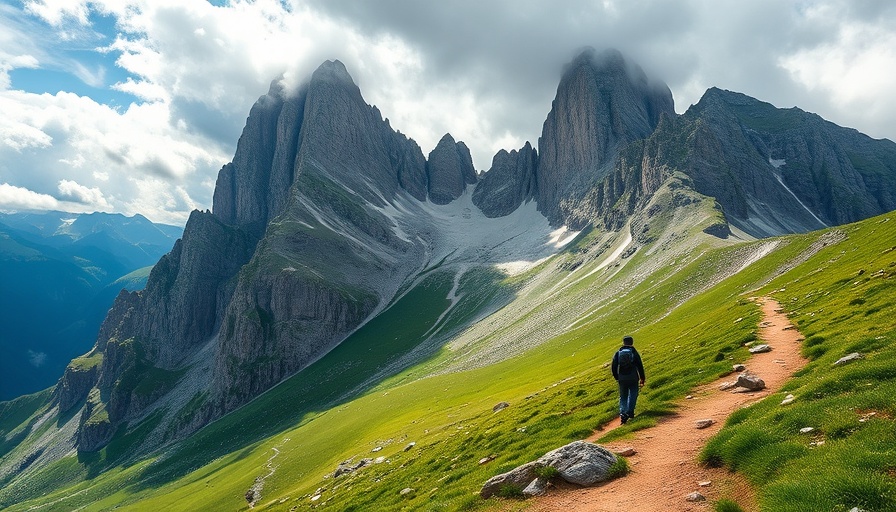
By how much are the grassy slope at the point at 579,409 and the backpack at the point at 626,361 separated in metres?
Result: 2.05

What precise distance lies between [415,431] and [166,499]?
2915 inches

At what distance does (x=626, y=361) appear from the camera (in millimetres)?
20375

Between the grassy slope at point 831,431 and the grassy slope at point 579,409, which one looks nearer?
the grassy slope at point 831,431

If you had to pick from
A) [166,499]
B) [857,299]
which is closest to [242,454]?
[166,499]

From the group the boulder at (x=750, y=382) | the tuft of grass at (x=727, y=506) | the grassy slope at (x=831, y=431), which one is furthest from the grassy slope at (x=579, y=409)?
the boulder at (x=750, y=382)

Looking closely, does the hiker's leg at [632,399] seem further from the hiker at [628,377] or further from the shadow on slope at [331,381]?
the shadow on slope at [331,381]

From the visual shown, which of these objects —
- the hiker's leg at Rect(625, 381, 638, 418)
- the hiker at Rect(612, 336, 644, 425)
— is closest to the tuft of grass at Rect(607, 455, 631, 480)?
the hiker at Rect(612, 336, 644, 425)

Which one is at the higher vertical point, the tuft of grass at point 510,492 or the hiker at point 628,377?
the hiker at point 628,377

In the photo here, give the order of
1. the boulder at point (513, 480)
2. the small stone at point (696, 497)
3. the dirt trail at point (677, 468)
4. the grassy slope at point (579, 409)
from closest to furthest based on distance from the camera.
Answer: the small stone at point (696, 497), the dirt trail at point (677, 468), the grassy slope at point (579, 409), the boulder at point (513, 480)

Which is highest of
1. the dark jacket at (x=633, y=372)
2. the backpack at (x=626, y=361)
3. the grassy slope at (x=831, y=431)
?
the backpack at (x=626, y=361)

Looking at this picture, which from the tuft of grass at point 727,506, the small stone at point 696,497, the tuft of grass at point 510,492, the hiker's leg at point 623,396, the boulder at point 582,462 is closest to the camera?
the tuft of grass at point 727,506

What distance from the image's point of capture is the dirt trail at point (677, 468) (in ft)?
40.1

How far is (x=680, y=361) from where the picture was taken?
95.5ft

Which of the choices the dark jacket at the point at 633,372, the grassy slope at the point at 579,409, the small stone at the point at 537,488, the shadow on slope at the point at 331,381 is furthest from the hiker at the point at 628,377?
the shadow on slope at the point at 331,381
